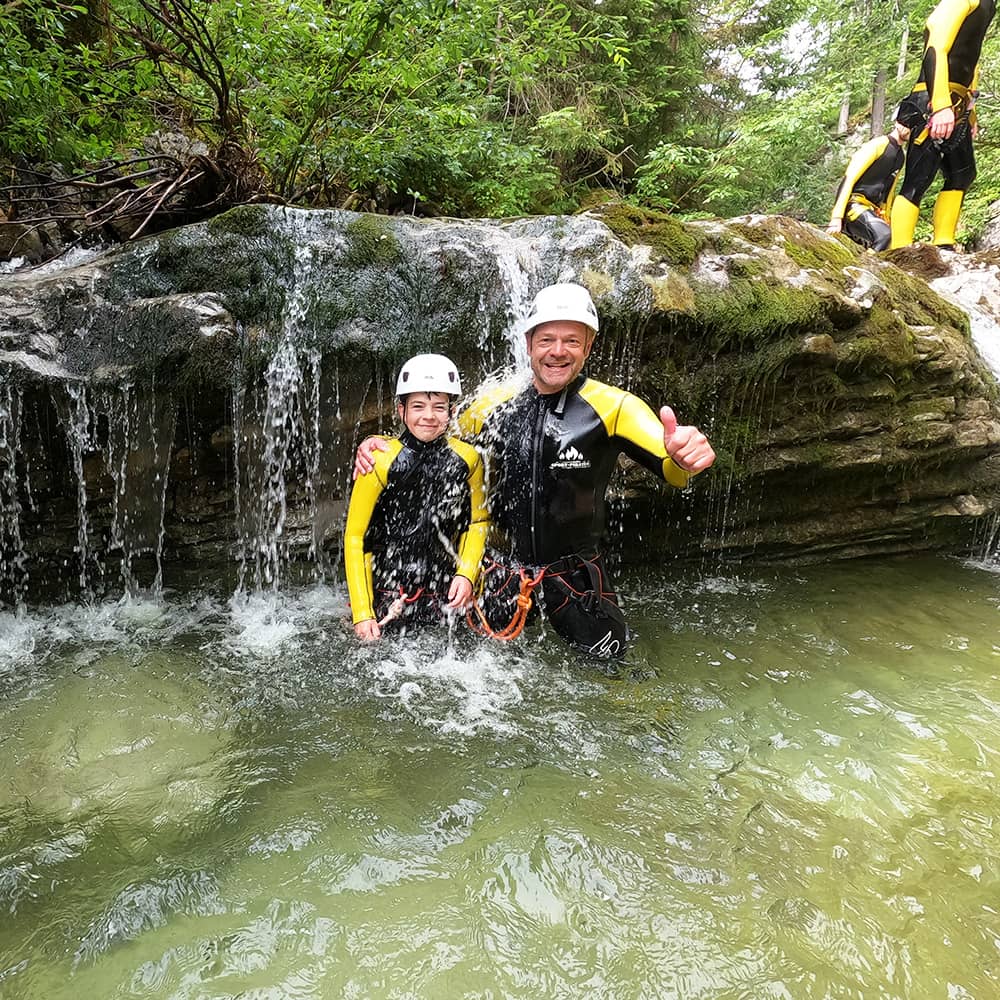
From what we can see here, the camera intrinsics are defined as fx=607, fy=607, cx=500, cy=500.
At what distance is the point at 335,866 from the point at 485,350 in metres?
3.16

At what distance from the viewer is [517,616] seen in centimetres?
365

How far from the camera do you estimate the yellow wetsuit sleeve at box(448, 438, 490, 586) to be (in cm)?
361

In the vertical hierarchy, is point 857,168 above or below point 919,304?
above

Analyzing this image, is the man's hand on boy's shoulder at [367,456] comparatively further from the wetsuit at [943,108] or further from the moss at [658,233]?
the wetsuit at [943,108]

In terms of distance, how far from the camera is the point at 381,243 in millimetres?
4160

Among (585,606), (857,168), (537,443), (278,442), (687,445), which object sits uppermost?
(857,168)

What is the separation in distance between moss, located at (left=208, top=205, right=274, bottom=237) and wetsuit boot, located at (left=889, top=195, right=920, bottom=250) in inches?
294

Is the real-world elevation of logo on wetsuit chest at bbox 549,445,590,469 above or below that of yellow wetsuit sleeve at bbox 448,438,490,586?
above

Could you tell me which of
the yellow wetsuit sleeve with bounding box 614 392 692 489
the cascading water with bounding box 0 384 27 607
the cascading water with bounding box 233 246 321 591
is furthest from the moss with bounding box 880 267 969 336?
the cascading water with bounding box 0 384 27 607

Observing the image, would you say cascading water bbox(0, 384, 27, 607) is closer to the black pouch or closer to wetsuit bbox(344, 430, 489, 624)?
wetsuit bbox(344, 430, 489, 624)

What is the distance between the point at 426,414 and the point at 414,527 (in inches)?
28.5

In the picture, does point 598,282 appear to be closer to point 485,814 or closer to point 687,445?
point 687,445

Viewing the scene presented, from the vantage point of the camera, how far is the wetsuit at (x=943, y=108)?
21.4ft

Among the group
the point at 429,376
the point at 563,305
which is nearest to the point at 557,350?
the point at 563,305
